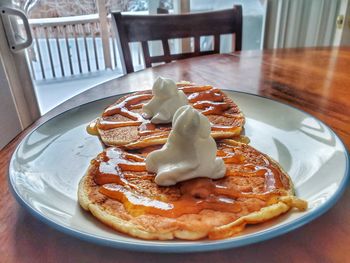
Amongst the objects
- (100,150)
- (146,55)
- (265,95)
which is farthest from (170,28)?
(100,150)

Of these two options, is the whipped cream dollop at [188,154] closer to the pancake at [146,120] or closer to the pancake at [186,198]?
the pancake at [186,198]

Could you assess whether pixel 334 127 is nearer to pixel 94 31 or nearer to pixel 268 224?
pixel 268 224

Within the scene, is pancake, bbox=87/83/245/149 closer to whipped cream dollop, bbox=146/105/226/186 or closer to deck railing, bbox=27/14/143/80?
whipped cream dollop, bbox=146/105/226/186

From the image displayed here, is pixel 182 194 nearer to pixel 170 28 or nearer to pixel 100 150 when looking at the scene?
pixel 100 150

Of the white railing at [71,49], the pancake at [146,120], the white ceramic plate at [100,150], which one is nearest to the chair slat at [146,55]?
the pancake at [146,120]

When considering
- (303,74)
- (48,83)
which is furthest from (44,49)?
(303,74)

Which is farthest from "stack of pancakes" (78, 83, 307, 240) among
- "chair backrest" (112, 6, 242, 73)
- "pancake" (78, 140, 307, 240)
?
"chair backrest" (112, 6, 242, 73)

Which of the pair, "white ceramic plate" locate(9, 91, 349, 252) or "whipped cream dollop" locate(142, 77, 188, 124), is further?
"whipped cream dollop" locate(142, 77, 188, 124)
